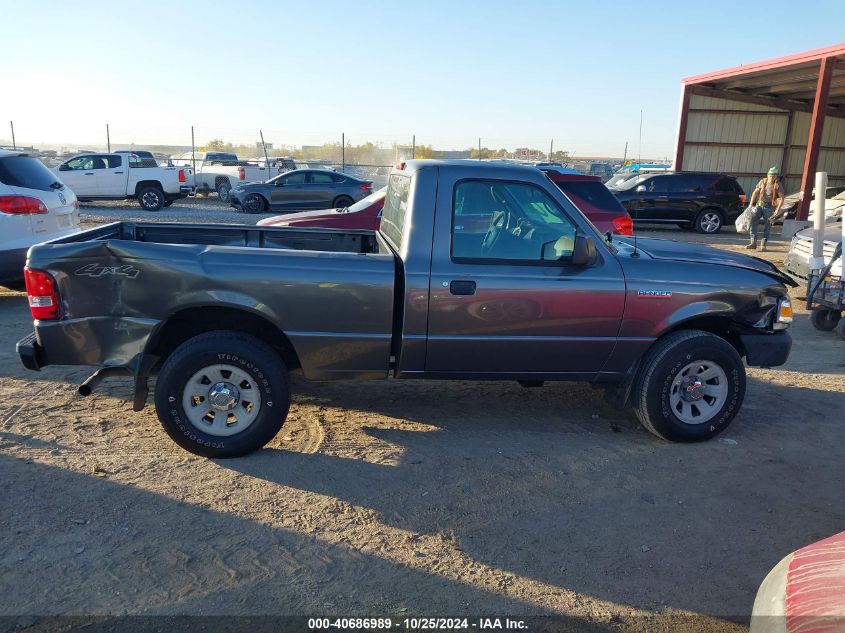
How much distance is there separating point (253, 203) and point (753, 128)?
16.5m

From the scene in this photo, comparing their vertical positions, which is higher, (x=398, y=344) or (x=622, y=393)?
(x=398, y=344)

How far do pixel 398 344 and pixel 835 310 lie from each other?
244 inches

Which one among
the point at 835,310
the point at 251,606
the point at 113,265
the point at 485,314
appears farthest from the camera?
the point at 835,310

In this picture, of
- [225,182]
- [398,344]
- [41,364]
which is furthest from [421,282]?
[225,182]

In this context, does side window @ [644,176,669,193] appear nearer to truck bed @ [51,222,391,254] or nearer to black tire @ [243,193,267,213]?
black tire @ [243,193,267,213]

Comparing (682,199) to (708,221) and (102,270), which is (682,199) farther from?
(102,270)

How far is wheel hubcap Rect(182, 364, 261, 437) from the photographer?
430 cm

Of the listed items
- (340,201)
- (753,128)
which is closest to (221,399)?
(340,201)

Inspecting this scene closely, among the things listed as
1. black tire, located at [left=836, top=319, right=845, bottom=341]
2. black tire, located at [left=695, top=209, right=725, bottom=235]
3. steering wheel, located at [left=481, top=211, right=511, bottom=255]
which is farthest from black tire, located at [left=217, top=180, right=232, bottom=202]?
steering wheel, located at [left=481, top=211, right=511, bottom=255]

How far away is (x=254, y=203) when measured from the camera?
64.3ft

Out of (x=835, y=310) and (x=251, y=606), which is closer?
(x=251, y=606)

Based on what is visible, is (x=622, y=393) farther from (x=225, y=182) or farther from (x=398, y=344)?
(x=225, y=182)

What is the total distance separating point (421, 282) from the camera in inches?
173

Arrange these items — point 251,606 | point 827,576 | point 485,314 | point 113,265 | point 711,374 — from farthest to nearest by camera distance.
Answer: point 711,374, point 485,314, point 113,265, point 251,606, point 827,576
